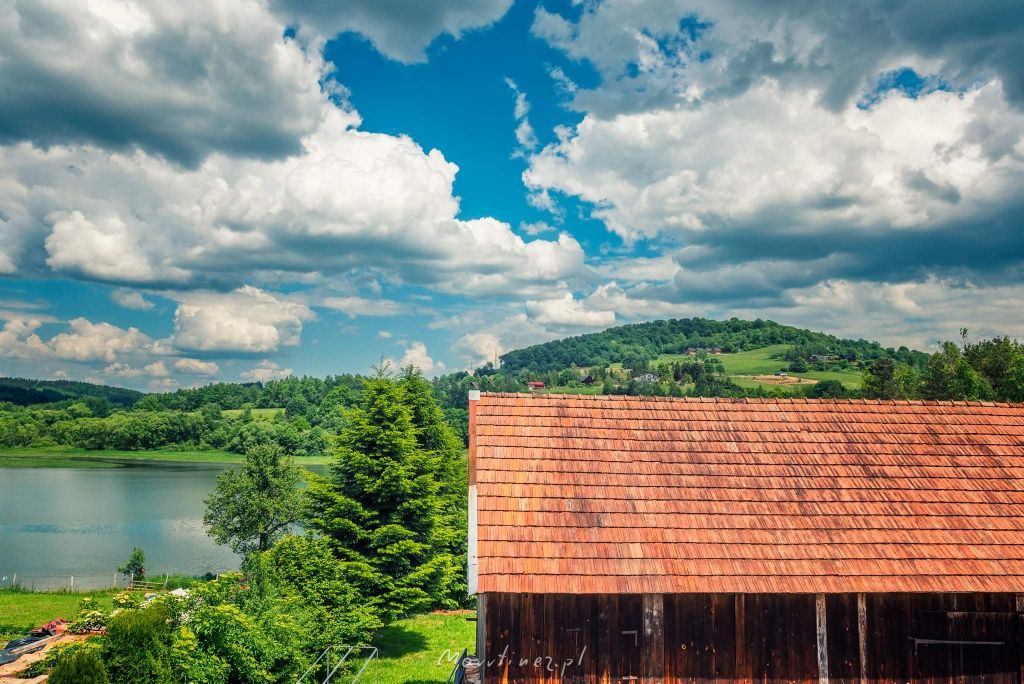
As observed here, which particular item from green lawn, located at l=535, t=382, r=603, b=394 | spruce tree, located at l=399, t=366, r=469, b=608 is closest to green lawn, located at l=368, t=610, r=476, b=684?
spruce tree, located at l=399, t=366, r=469, b=608

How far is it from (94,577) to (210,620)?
29479 mm

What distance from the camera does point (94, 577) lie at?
35.0 m

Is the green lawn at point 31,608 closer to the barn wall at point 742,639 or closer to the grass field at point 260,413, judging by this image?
the barn wall at point 742,639

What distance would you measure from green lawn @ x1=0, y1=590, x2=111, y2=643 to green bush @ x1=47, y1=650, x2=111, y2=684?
48.4 feet

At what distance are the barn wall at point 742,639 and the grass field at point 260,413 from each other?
12144 centimetres

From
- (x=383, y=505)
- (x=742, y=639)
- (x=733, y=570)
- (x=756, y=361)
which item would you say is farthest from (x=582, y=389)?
(x=733, y=570)

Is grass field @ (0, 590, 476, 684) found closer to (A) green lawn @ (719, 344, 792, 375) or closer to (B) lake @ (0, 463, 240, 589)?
(B) lake @ (0, 463, 240, 589)

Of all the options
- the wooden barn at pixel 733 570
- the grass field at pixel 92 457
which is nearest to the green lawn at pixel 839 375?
the grass field at pixel 92 457

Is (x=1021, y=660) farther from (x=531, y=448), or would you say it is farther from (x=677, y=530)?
(x=531, y=448)

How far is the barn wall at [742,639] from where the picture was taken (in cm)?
984

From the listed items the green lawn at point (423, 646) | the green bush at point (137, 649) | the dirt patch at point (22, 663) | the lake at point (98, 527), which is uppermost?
the green bush at point (137, 649)

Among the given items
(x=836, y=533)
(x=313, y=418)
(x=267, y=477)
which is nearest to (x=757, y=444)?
(x=836, y=533)

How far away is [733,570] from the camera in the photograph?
966 centimetres

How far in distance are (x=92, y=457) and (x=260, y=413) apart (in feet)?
132
